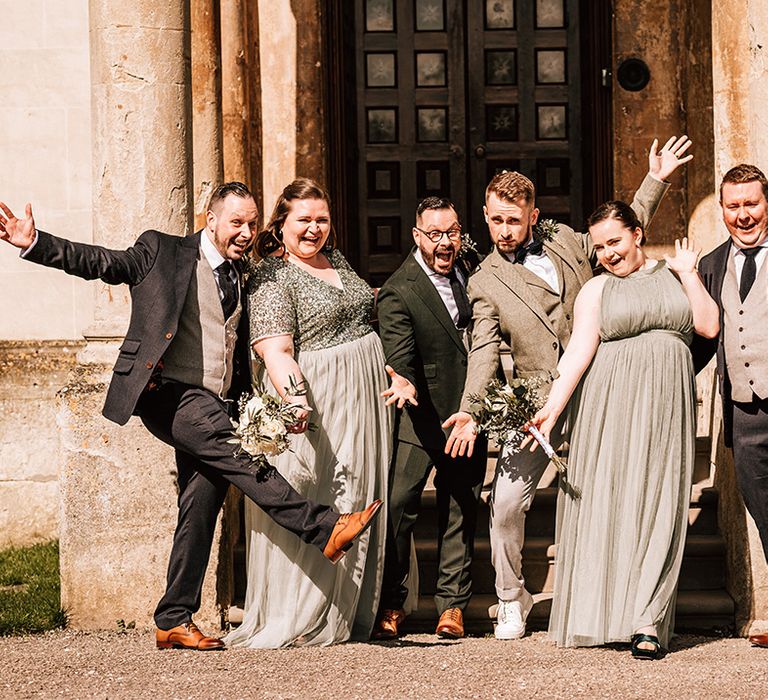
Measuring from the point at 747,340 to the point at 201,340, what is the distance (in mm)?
2391

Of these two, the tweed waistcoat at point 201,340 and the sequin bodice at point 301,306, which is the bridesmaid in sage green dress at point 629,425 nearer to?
the sequin bodice at point 301,306

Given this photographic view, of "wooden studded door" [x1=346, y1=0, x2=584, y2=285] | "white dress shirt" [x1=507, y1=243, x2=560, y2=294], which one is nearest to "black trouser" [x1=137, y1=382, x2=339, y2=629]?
"white dress shirt" [x1=507, y1=243, x2=560, y2=294]

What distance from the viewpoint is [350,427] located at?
6.38 m

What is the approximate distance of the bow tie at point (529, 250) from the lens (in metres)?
6.44

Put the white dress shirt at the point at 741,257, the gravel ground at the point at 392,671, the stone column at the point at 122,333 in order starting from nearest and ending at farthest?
the gravel ground at the point at 392,671 → the white dress shirt at the point at 741,257 → the stone column at the point at 122,333

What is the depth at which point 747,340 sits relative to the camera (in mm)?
6137

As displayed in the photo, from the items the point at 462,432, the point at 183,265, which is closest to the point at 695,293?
the point at 462,432

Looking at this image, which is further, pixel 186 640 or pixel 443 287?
pixel 443 287

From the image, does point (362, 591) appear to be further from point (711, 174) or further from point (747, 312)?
point (711, 174)

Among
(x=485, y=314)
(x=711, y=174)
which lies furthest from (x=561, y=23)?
(x=485, y=314)

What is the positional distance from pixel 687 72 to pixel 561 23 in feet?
4.48

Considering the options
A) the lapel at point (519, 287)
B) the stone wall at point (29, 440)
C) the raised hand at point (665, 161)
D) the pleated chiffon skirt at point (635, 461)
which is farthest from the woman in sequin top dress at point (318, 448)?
the stone wall at point (29, 440)

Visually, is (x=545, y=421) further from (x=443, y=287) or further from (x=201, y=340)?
(x=201, y=340)

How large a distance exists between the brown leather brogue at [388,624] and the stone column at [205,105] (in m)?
2.50
